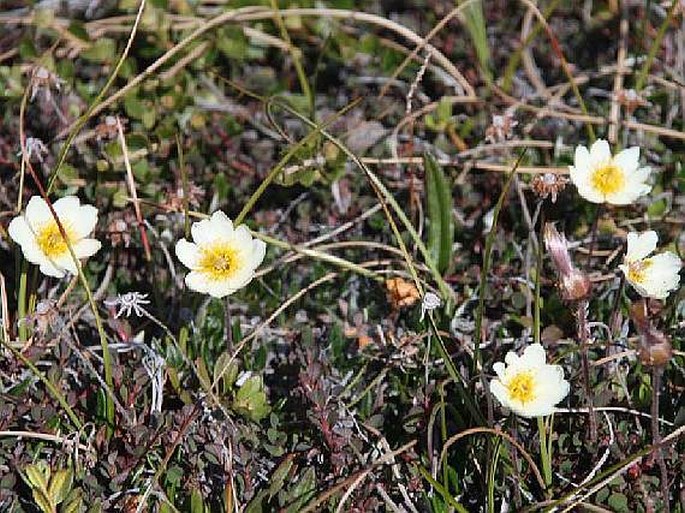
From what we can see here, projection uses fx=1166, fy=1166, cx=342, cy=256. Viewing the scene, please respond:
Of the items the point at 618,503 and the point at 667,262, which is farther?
the point at 667,262

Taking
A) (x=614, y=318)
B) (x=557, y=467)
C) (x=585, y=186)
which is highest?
(x=585, y=186)

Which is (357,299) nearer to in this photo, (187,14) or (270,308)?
(270,308)

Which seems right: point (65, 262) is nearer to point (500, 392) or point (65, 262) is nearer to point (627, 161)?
point (500, 392)

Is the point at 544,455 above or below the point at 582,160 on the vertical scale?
below

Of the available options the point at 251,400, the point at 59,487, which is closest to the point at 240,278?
the point at 251,400

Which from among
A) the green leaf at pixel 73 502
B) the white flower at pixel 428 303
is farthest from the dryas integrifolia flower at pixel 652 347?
the green leaf at pixel 73 502

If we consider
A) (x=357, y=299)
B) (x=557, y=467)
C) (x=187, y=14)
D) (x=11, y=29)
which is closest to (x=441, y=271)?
(x=357, y=299)
